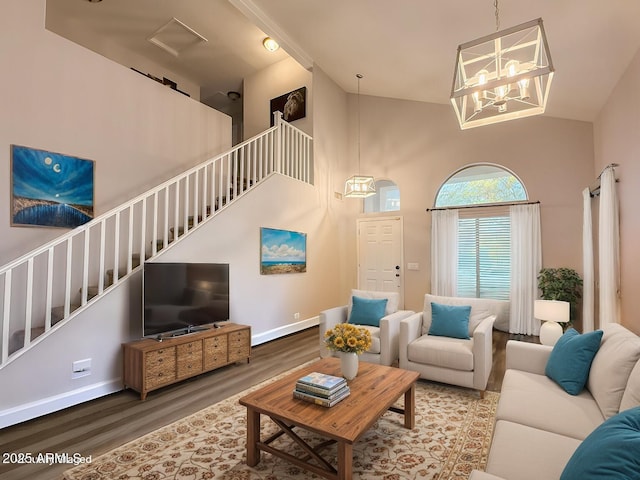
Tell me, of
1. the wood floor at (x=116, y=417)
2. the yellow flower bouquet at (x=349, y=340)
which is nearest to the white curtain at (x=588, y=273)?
the wood floor at (x=116, y=417)

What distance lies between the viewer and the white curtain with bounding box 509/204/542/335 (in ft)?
17.9

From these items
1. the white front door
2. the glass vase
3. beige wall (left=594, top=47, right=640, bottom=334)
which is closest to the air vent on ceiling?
the white front door

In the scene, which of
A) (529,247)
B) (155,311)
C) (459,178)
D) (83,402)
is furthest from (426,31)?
(83,402)

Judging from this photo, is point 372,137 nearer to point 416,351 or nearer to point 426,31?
point 426,31

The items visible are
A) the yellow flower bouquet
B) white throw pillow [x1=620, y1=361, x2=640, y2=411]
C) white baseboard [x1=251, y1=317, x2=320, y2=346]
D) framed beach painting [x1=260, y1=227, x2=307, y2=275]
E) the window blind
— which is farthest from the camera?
the window blind

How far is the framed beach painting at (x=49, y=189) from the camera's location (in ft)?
11.5

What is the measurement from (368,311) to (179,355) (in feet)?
7.50

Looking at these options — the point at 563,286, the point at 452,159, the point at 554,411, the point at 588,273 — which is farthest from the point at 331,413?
the point at 452,159

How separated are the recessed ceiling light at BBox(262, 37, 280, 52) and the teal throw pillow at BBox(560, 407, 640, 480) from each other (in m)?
6.70

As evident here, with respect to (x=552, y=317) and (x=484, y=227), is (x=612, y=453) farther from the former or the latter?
(x=484, y=227)

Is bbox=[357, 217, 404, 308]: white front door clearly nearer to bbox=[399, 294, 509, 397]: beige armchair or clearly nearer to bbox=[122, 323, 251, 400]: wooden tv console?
bbox=[399, 294, 509, 397]: beige armchair

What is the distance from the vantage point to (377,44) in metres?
4.83

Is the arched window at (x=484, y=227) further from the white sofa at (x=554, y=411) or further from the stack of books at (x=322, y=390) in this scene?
the stack of books at (x=322, y=390)

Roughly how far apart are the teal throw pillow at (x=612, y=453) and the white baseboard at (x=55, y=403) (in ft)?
12.2
